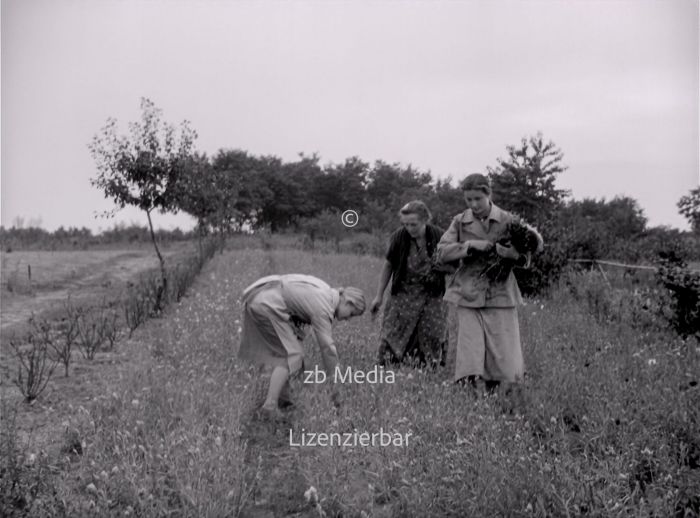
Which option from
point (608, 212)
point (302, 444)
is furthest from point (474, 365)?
point (608, 212)

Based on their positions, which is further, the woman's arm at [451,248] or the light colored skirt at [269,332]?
the woman's arm at [451,248]

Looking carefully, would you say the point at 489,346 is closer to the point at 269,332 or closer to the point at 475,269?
the point at 475,269

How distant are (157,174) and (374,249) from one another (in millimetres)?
8617

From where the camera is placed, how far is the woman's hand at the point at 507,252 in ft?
16.5

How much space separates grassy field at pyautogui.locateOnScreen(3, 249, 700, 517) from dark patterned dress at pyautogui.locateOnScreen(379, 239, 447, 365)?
0.31m

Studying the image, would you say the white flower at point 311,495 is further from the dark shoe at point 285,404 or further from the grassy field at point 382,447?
the dark shoe at point 285,404

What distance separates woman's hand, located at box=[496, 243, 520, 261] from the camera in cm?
502

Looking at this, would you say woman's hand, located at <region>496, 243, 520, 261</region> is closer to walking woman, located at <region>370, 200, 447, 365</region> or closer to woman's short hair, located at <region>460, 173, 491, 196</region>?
woman's short hair, located at <region>460, 173, 491, 196</region>

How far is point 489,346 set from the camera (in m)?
5.27

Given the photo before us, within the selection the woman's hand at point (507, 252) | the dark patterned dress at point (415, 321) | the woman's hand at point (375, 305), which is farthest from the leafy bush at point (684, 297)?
the woman's hand at point (375, 305)

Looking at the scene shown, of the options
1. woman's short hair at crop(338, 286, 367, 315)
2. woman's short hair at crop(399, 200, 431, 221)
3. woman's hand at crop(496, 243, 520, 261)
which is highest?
woman's short hair at crop(399, 200, 431, 221)

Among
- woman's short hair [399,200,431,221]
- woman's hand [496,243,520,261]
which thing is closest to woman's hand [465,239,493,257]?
woman's hand [496,243,520,261]

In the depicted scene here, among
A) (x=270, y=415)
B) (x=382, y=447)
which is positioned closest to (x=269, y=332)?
(x=270, y=415)

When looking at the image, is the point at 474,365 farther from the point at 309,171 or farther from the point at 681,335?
the point at 309,171
